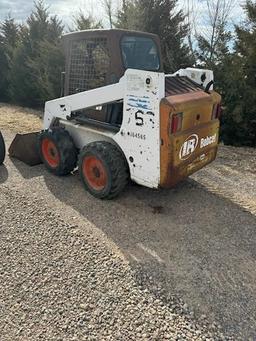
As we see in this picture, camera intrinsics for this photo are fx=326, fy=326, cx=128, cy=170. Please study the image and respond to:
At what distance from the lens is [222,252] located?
3236mm

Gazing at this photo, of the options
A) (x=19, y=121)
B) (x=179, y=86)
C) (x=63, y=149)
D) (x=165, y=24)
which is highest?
(x=165, y=24)

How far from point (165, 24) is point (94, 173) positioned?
7.02 meters

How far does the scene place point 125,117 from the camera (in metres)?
3.83

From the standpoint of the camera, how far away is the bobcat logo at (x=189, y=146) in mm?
3793

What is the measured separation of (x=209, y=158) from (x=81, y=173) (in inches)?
69.4

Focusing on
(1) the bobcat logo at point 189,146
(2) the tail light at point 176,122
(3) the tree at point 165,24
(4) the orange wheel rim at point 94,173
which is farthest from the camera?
(3) the tree at point 165,24

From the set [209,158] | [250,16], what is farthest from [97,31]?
[250,16]

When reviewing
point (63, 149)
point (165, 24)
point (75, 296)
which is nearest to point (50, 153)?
point (63, 149)

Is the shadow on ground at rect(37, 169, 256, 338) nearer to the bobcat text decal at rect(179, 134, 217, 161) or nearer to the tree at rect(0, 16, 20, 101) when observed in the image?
the bobcat text decal at rect(179, 134, 217, 161)

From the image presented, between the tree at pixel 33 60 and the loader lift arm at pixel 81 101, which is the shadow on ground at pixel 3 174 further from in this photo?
the tree at pixel 33 60

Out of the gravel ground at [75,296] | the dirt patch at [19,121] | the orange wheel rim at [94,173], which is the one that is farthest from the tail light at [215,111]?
the dirt patch at [19,121]

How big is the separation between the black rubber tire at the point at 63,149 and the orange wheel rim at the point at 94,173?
0.46 m

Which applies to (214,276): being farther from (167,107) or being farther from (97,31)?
(97,31)

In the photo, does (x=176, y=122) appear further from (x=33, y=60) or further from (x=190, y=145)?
(x=33, y=60)
